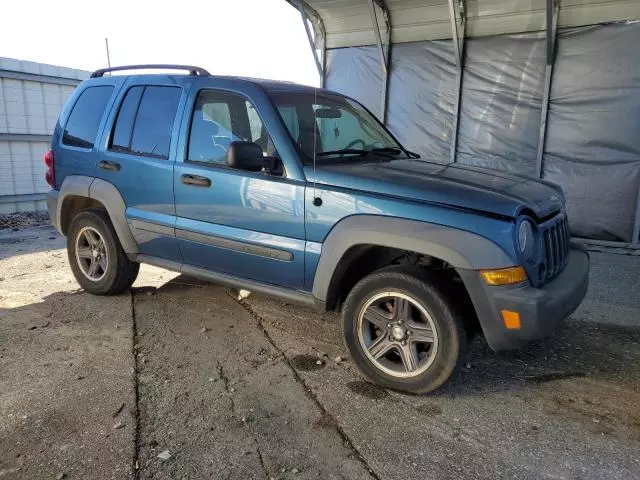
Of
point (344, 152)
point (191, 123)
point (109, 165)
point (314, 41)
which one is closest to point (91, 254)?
point (109, 165)

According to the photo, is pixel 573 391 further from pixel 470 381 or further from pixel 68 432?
pixel 68 432

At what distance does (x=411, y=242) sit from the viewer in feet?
9.91

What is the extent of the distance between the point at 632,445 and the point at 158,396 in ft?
8.87

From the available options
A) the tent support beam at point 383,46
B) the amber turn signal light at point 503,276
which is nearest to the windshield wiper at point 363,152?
the amber turn signal light at point 503,276

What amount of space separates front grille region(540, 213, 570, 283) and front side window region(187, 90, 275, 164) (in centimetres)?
196

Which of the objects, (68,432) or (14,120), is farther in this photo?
(14,120)

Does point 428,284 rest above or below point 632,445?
above

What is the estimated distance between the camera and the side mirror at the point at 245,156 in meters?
3.42

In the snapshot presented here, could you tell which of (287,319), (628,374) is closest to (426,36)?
(287,319)

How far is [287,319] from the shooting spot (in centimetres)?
451

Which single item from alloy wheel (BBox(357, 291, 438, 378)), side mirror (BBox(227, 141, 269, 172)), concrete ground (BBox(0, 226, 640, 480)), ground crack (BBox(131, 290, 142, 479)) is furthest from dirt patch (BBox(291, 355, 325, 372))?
side mirror (BBox(227, 141, 269, 172))

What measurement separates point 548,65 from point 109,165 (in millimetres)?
5933

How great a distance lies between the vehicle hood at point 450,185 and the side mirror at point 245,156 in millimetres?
411

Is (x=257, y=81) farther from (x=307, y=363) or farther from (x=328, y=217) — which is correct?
(x=307, y=363)
